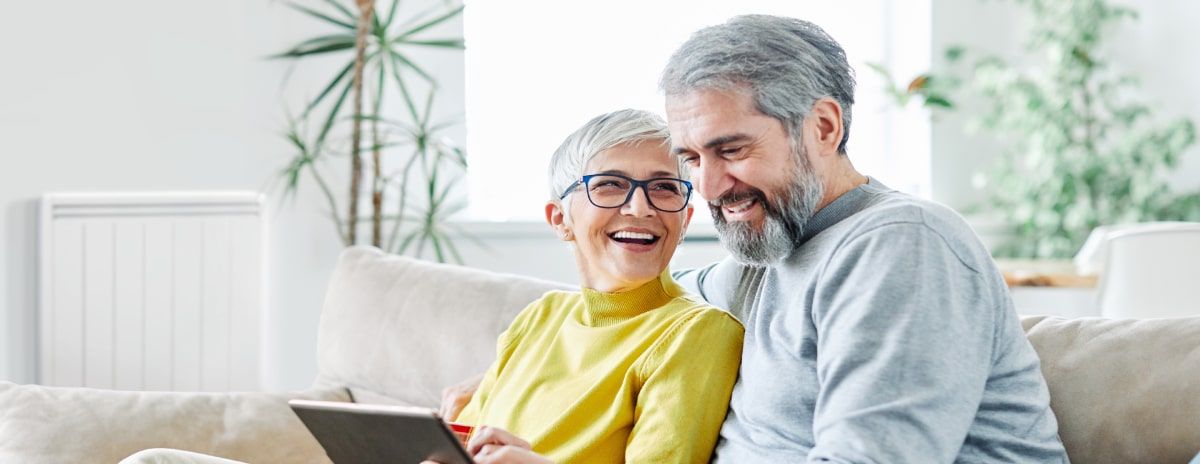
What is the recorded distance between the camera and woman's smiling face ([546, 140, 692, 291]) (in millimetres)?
1632

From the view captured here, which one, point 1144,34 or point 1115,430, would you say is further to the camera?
point 1144,34

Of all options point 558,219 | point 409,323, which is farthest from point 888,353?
point 409,323

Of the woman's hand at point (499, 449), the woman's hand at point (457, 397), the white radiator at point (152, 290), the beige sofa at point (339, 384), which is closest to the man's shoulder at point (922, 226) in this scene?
the woman's hand at point (499, 449)

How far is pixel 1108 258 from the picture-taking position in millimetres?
2936

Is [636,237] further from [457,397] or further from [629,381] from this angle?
[457,397]

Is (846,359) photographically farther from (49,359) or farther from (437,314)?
(49,359)

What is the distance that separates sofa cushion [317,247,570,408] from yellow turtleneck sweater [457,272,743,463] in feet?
1.14

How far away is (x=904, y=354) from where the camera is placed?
1234 millimetres

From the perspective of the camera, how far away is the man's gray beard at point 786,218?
→ 146 centimetres

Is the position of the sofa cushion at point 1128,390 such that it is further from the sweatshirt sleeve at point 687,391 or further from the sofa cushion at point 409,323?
the sofa cushion at point 409,323

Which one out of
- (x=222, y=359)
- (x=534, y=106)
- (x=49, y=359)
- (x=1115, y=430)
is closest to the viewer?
(x=1115, y=430)

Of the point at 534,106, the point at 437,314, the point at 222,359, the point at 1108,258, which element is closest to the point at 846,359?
the point at 437,314

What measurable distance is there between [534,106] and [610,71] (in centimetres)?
33

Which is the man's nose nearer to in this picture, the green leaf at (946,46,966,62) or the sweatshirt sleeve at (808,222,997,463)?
the sweatshirt sleeve at (808,222,997,463)
